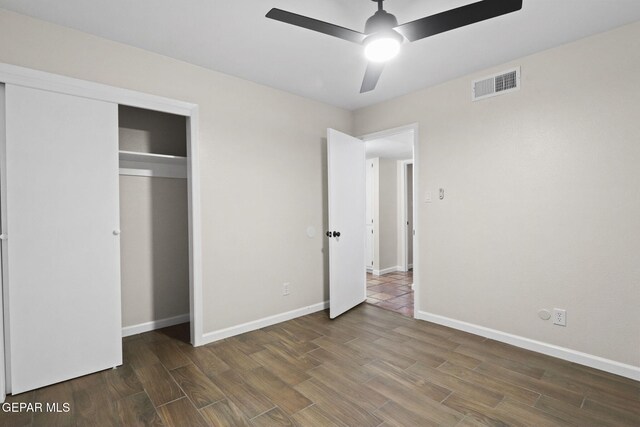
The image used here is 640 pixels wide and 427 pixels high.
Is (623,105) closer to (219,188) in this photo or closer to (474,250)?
(474,250)

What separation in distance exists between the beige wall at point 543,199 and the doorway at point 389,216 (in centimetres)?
184

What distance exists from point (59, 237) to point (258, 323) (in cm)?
183

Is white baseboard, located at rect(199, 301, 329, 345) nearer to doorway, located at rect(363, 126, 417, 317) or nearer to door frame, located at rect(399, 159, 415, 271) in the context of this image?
doorway, located at rect(363, 126, 417, 317)

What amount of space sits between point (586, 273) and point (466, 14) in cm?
215

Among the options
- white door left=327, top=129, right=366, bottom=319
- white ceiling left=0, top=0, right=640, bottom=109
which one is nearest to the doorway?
white door left=327, top=129, right=366, bottom=319

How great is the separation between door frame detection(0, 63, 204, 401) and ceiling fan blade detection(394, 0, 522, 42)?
1.92 metres

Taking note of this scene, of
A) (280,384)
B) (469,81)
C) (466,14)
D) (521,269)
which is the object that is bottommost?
(280,384)

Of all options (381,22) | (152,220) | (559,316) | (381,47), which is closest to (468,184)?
(559,316)

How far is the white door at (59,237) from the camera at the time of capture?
206 centimetres

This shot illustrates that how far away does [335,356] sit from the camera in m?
2.61

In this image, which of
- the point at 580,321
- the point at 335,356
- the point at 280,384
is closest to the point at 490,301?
the point at 580,321

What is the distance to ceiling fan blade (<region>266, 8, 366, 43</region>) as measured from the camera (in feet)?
5.10

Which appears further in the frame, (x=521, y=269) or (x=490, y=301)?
(x=490, y=301)

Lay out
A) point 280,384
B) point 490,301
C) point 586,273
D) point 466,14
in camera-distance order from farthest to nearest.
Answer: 1. point 490,301
2. point 586,273
3. point 280,384
4. point 466,14
